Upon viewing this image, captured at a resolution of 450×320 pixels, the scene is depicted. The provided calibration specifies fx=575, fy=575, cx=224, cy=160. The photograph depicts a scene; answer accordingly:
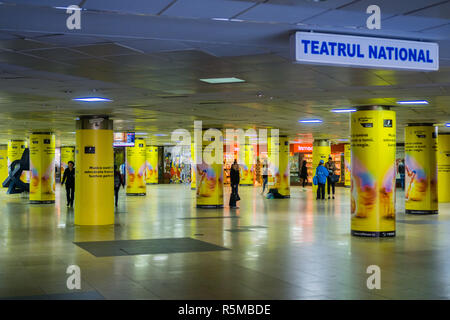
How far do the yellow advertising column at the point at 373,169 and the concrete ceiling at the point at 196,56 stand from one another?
55 cm

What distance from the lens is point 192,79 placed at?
1106 cm

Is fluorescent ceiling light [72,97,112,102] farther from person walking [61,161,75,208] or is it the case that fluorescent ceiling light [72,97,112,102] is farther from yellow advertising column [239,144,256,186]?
yellow advertising column [239,144,256,186]

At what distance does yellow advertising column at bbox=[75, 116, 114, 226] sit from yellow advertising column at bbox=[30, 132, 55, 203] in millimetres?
9869

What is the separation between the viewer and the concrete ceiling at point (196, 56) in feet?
21.4

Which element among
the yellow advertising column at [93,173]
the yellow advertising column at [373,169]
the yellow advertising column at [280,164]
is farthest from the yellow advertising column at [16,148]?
the yellow advertising column at [373,169]

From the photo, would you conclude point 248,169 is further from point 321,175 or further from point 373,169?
point 373,169

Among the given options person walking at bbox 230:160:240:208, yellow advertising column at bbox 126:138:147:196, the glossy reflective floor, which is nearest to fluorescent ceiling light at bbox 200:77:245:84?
the glossy reflective floor

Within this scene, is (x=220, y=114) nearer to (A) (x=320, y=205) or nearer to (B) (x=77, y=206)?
(B) (x=77, y=206)

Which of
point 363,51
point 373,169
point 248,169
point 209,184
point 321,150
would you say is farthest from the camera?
point 248,169

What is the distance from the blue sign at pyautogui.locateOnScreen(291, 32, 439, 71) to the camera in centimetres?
728

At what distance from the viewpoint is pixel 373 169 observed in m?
14.7

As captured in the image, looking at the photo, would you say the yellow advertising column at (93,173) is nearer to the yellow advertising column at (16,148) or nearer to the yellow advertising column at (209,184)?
the yellow advertising column at (209,184)

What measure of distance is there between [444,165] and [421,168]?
261 inches

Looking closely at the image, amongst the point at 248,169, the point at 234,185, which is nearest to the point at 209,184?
the point at 234,185
